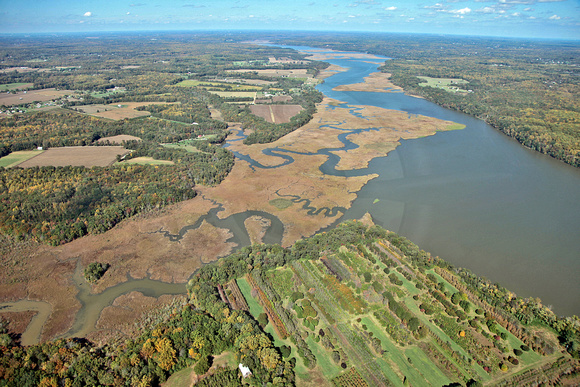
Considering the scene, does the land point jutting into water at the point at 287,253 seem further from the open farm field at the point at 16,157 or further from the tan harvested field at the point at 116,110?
the tan harvested field at the point at 116,110

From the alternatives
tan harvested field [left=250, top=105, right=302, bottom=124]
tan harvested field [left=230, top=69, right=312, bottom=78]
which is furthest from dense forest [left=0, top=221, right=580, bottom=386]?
tan harvested field [left=230, top=69, right=312, bottom=78]

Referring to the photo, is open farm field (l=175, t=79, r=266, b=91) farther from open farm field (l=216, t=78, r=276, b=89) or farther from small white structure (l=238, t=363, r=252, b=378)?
small white structure (l=238, t=363, r=252, b=378)

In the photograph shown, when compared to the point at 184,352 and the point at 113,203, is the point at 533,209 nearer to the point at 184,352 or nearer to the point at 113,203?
the point at 184,352

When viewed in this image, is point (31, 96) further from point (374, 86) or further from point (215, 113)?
point (374, 86)

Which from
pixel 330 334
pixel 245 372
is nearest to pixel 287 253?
pixel 330 334

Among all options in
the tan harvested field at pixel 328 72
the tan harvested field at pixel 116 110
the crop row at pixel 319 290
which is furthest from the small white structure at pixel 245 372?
the tan harvested field at pixel 328 72

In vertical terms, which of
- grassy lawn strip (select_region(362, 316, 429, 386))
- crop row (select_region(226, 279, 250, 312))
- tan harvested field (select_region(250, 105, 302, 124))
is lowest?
grassy lawn strip (select_region(362, 316, 429, 386))
